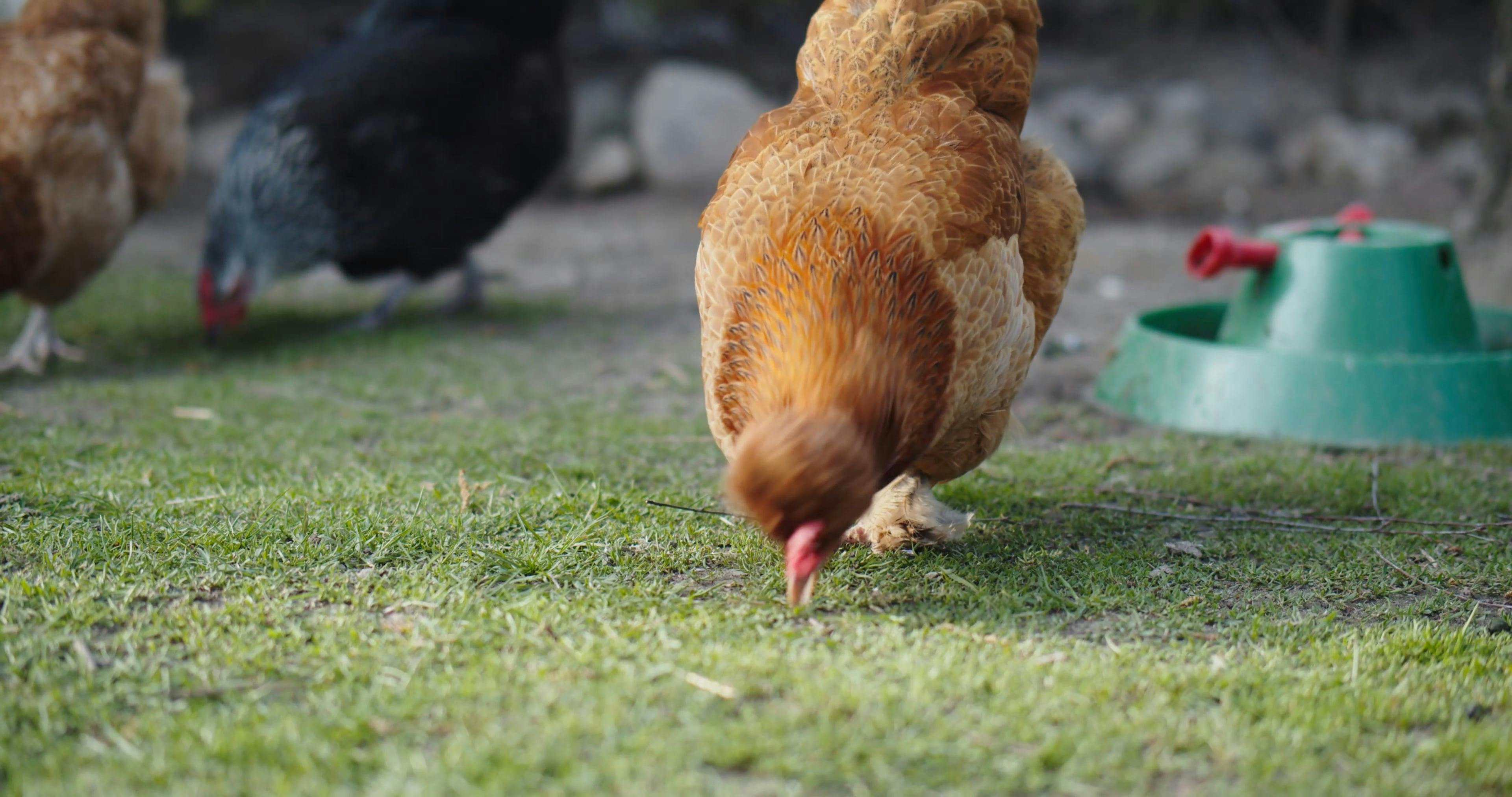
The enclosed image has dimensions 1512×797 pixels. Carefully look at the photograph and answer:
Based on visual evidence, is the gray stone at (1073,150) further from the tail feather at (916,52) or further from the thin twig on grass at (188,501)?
the thin twig on grass at (188,501)

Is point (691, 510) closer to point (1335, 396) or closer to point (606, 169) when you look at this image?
point (1335, 396)

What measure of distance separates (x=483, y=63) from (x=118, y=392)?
217 cm

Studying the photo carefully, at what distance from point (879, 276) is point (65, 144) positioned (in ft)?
11.3

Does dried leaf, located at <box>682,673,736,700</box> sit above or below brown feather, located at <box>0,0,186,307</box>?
below

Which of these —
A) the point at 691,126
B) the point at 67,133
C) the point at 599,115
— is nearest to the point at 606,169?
the point at 599,115

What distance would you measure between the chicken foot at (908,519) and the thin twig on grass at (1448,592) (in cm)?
94

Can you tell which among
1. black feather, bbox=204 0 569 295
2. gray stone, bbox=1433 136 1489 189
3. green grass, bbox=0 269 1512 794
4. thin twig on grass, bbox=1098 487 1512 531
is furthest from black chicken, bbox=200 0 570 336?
gray stone, bbox=1433 136 1489 189

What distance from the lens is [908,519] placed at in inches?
104

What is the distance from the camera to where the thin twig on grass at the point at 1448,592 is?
240 cm

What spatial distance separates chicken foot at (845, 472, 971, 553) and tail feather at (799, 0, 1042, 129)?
2.85 ft

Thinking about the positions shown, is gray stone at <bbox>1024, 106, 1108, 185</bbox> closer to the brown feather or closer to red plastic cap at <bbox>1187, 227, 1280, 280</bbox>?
red plastic cap at <bbox>1187, 227, 1280, 280</bbox>

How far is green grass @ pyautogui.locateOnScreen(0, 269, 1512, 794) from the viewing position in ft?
5.48

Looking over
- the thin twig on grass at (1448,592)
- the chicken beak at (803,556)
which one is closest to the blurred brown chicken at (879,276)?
the chicken beak at (803,556)

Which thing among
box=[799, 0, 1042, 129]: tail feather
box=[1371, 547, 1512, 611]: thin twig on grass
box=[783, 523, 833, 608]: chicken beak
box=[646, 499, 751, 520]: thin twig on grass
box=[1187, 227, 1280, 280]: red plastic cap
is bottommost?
box=[646, 499, 751, 520]: thin twig on grass
